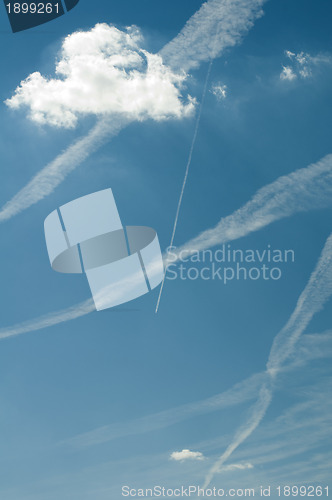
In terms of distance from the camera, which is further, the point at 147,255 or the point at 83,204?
the point at 147,255

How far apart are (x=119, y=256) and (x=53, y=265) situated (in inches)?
218

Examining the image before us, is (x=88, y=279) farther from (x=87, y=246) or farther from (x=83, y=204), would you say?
(x=83, y=204)

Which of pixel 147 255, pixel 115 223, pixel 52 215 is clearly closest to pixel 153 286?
pixel 147 255

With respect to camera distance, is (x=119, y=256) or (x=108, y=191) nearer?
(x=108, y=191)

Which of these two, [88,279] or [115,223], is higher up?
[115,223]

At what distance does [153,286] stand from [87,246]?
654 cm

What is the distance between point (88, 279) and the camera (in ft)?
153

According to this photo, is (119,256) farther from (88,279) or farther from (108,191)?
(108,191)

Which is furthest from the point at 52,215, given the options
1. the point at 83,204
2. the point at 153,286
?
the point at 153,286

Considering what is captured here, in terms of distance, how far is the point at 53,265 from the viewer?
4562 cm

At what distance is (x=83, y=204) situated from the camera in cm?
4356

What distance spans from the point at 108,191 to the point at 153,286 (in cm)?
824

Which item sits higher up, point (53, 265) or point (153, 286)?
point (53, 265)

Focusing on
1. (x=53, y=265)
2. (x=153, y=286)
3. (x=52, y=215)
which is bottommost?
(x=153, y=286)
